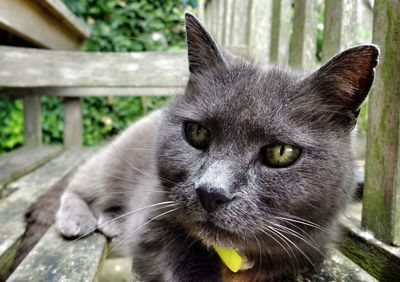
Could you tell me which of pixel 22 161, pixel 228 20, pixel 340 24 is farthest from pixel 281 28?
pixel 22 161

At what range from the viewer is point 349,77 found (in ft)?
3.00

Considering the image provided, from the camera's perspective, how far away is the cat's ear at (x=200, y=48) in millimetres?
1036

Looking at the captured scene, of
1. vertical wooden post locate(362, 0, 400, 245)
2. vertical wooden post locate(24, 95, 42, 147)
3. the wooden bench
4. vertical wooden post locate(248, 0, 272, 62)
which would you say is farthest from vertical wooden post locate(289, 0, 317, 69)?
vertical wooden post locate(24, 95, 42, 147)

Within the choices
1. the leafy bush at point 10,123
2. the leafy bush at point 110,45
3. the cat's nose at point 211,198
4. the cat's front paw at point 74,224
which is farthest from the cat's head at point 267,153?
the leafy bush at point 10,123

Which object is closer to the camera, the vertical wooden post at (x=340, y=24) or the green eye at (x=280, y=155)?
the green eye at (x=280, y=155)

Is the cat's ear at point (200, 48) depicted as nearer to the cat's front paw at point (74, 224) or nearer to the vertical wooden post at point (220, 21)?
the cat's front paw at point (74, 224)

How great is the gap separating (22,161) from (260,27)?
5.40 ft

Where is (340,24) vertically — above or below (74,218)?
above

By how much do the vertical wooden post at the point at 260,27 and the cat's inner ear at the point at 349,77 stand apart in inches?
49.8

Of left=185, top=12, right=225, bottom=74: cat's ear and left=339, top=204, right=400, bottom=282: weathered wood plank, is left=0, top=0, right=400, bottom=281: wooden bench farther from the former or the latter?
left=185, top=12, right=225, bottom=74: cat's ear

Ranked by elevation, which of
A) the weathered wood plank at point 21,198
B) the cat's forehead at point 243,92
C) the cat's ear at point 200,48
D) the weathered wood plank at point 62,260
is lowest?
the weathered wood plank at point 62,260

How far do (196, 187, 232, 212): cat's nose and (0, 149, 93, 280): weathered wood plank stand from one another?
66cm

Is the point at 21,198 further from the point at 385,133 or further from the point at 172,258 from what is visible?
the point at 385,133

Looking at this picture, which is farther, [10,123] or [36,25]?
[10,123]
